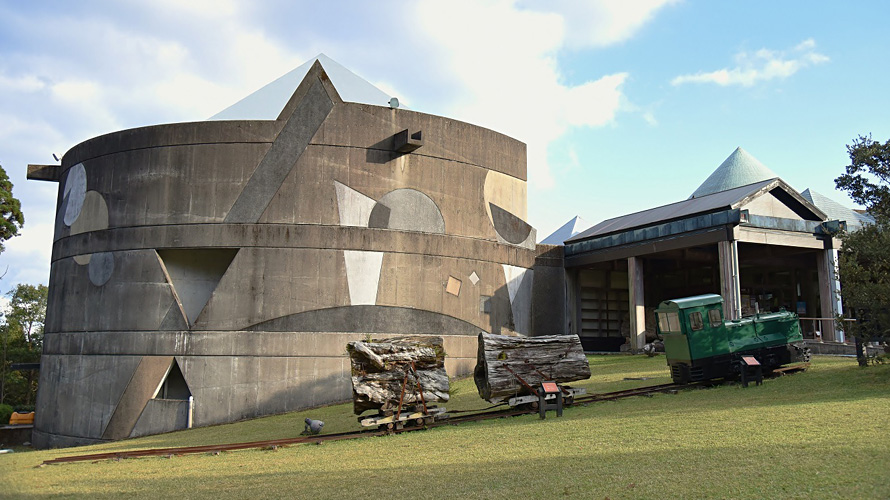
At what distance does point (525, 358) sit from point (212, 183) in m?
15.7

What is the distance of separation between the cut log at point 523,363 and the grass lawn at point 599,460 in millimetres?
811

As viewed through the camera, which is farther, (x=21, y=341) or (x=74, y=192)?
(x=21, y=341)

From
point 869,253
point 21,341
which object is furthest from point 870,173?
point 21,341

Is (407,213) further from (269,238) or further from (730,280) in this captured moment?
(730,280)

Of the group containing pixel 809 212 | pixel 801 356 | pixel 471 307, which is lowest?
pixel 801 356

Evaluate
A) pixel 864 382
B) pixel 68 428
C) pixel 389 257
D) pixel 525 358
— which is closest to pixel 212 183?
pixel 389 257

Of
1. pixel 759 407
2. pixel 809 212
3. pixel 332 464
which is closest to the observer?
pixel 332 464

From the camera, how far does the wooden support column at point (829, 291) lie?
1049 inches

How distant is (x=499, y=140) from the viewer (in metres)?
29.8

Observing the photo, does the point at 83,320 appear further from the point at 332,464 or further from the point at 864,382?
the point at 864,382

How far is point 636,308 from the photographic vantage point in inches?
1134

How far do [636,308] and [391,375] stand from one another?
55.0 ft

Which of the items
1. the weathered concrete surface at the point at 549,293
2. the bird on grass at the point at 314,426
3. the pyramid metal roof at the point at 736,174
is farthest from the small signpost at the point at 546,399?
the pyramid metal roof at the point at 736,174

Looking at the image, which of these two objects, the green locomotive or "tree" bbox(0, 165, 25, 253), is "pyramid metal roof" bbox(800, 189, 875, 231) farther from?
"tree" bbox(0, 165, 25, 253)
